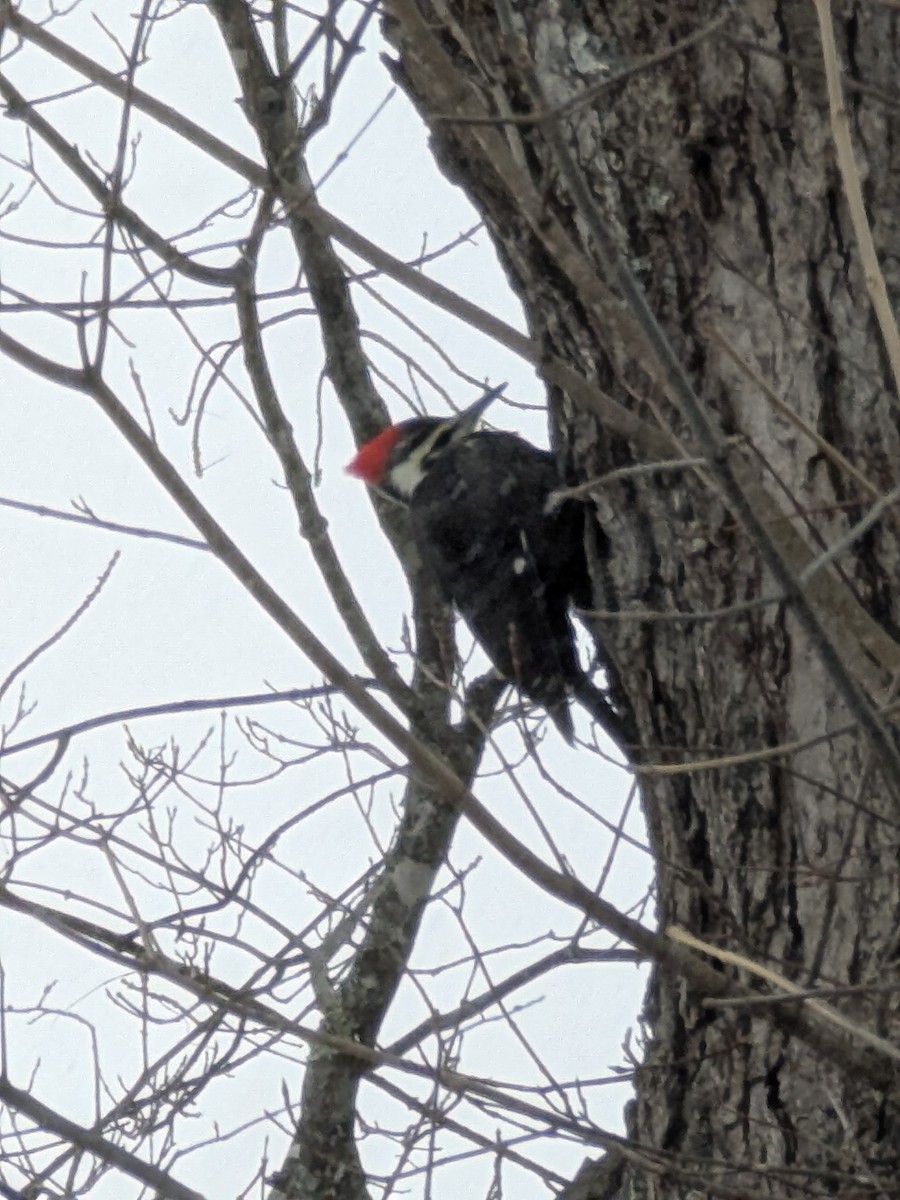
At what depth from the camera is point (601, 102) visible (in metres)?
2.38

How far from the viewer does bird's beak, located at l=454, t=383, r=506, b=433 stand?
12.1ft

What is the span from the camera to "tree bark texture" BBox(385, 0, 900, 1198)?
2.21 m

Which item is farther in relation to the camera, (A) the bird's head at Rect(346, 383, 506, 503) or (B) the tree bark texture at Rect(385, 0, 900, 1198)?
(A) the bird's head at Rect(346, 383, 506, 503)

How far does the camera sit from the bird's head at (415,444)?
371 cm

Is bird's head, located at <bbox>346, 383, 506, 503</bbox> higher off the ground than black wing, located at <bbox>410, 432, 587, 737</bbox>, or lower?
higher

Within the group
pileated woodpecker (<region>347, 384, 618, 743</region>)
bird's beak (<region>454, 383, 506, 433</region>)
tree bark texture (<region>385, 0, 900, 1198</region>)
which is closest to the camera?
tree bark texture (<region>385, 0, 900, 1198</region>)

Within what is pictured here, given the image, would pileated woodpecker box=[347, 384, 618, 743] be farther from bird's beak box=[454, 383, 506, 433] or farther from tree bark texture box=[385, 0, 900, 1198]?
tree bark texture box=[385, 0, 900, 1198]

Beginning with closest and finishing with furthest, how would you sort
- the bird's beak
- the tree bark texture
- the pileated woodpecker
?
the tree bark texture
the pileated woodpecker
the bird's beak

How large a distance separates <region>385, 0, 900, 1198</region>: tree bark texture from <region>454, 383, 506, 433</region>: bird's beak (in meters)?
1.08

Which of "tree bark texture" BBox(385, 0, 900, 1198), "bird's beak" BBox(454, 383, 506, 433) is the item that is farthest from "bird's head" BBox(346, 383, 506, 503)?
"tree bark texture" BBox(385, 0, 900, 1198)

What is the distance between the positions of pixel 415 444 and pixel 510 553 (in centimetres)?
50

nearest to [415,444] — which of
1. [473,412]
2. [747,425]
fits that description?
[473,412]

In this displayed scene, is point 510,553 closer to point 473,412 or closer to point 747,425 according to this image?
point 473,412

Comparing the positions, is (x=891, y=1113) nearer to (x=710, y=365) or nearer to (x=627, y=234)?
(x=710, y=365)
